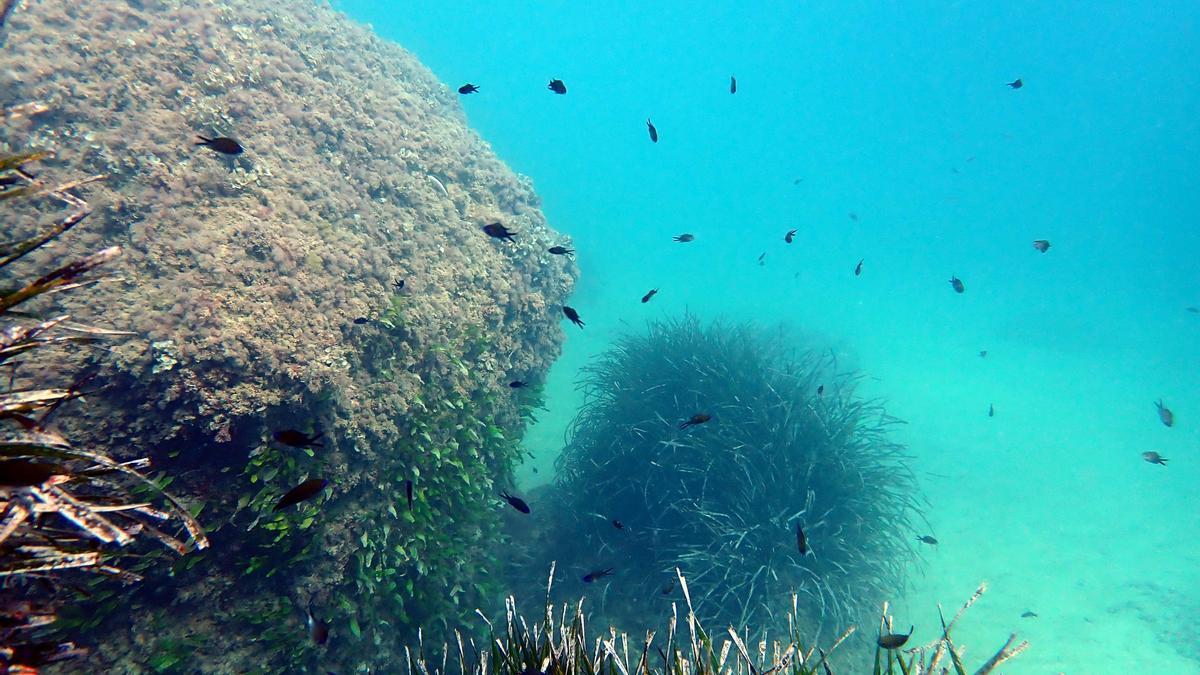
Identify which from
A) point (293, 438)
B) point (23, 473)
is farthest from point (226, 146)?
point (23, 473)

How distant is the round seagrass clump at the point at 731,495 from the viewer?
6.82 m

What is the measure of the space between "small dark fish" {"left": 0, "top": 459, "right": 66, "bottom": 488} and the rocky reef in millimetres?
2148

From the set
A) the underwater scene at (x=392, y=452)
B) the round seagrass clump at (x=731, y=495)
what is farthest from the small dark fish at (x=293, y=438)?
the round seagrass clump at (x=731, y=495)

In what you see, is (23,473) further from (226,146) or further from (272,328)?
Result: (226,146)

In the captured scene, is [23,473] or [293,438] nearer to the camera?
[23,473]

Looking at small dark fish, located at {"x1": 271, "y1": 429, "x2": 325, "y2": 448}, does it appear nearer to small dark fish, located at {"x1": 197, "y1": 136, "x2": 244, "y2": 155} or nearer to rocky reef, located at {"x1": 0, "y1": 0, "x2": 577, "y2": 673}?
rocky reef, located at {"x1": 0, "y1": 0, "x2": 577, "y2": 673}

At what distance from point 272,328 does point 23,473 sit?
293 centimetres

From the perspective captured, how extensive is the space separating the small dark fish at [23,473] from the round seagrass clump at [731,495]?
5.78 m

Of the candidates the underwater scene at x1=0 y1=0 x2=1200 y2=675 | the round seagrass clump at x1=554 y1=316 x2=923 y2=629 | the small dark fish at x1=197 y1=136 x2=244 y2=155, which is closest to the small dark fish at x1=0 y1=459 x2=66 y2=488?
the underwater scene at x1=0 y1=0 x2=1200 y2=675

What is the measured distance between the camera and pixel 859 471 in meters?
7.94

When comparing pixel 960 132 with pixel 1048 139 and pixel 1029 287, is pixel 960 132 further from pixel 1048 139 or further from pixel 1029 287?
pixel 1029 287

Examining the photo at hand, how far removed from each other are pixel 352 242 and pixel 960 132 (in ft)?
378

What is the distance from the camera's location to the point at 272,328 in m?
4.32

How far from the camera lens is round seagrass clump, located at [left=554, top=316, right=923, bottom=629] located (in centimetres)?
682
